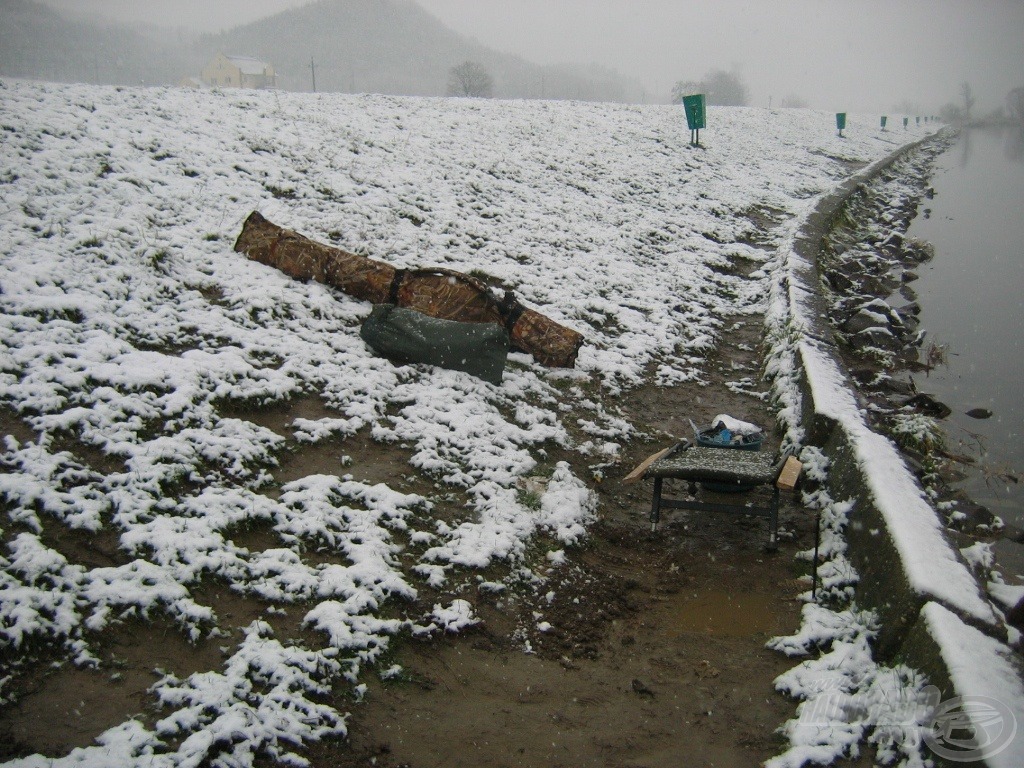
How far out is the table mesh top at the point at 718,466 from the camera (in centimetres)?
459

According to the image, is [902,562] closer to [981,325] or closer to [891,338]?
[891,338]

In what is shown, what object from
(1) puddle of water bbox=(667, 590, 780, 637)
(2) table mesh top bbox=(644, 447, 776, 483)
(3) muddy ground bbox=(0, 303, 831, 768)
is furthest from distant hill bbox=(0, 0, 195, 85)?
(1) puddle of water bbox=(667, 590, 780, 637)

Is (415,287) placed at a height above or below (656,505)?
above

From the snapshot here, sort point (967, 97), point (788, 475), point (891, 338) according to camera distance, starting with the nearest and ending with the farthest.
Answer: point (788, 475), point (891, 338), point (967, 97)

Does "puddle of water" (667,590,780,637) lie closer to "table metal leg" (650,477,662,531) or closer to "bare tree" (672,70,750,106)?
"table metal leg" (650,477,662,531)

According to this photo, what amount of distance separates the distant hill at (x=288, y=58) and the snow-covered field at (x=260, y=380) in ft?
329

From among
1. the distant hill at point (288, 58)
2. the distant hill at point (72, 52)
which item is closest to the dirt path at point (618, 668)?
the distant hill at point (288, 58)

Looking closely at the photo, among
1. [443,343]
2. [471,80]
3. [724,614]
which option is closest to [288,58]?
[471,80]

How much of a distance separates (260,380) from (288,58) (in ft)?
634

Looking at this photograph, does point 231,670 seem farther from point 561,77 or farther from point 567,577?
point 561,77

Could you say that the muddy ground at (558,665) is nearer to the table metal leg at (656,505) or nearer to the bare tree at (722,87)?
the table metal leg at (656,505)

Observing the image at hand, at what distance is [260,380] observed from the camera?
5.38m

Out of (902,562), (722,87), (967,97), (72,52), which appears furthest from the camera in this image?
(72,52)

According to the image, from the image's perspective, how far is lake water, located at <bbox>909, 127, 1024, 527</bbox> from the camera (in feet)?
21.6
